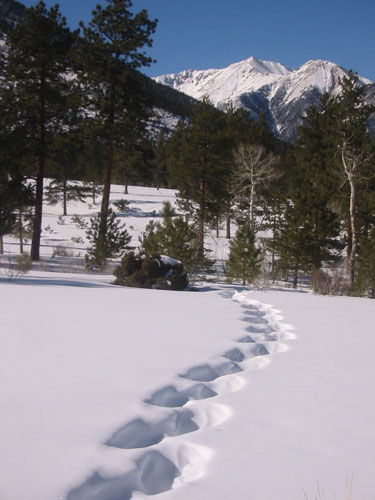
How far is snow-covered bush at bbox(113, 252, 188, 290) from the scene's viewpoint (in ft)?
28.8

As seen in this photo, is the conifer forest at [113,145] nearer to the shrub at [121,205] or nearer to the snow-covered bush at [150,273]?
the snow-covered bush at [150,273]

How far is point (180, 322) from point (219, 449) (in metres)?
2.50

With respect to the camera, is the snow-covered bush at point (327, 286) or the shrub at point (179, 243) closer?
the snow-covered bush at point (327, 286)

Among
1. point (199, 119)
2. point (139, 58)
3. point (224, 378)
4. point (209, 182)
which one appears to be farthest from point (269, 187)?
point (224, 378)

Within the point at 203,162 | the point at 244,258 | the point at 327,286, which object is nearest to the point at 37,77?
the point at 203,162

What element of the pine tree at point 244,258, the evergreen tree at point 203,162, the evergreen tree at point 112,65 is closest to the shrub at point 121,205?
the evergreen tree at point 203,162

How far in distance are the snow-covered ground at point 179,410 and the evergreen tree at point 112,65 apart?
37.3ft

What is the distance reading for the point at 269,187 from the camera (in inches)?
868

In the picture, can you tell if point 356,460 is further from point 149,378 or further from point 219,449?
point 149,378

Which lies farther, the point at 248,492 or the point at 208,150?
the point at 208,150

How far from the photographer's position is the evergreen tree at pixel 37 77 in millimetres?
13070

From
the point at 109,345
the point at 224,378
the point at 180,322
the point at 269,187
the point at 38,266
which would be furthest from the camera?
the point at 269,187

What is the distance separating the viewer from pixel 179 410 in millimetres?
1929

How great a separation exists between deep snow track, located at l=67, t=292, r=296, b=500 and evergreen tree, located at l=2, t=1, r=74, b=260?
12.2 m
